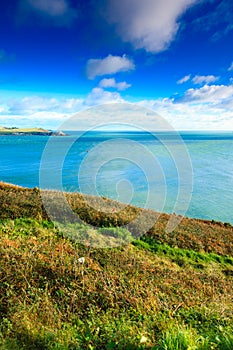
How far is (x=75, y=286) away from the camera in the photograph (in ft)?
20.8

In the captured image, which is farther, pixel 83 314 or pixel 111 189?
pixel 111 189

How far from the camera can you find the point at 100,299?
19.9 feet

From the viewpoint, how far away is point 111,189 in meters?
43.5

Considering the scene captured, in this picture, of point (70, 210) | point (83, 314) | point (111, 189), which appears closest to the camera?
point (83, 314)

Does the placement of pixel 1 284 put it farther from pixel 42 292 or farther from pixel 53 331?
pixel 53 331

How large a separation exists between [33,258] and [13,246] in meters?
1.06

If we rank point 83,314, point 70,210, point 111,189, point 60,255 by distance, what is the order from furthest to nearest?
1. point 111,189
2. point 70,210
3. point 60,255
4. point 83,314

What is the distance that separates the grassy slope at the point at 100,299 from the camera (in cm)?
458

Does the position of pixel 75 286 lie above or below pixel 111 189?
above

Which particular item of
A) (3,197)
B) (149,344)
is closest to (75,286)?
(149,344)

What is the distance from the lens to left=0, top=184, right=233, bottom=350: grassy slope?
458cm

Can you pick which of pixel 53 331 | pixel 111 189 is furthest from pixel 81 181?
pixel 53 331

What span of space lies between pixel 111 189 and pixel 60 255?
35.9 meters

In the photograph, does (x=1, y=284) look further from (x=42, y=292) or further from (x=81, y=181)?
(x=81, y=181)
